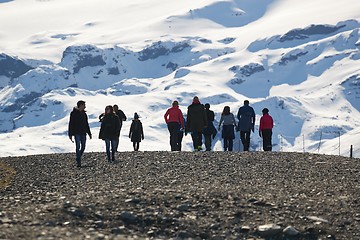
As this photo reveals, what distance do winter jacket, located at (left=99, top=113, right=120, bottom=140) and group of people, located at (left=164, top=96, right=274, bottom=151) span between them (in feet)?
16.2

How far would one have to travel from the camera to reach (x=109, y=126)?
103ft

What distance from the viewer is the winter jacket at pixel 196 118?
117ft

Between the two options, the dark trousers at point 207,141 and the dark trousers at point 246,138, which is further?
the dark trousers at point 246,138

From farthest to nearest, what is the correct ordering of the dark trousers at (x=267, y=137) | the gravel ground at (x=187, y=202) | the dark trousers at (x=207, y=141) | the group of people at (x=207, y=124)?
the dark trousers at (x=207, y=141) → the dark trousers at (x=267, y=137) → the group of people at (x=207, y=124) → the gravel ground at (x=187, y=202)

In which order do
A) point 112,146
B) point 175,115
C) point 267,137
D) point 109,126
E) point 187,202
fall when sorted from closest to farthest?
1. point 187,202
2. point 109,126
3. point 112,146
4. point 175,115
5. point 267,137

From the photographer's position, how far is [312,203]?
19.1 m

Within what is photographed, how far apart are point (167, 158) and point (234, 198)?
39.5 ft

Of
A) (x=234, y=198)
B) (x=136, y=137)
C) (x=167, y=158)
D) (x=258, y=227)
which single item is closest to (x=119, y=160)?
(x=167, y=158)

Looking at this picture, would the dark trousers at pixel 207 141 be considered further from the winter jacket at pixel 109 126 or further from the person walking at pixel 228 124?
the winter jacket at pixel 109 126

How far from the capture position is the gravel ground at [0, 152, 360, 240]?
16.6 meters

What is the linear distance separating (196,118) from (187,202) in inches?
680

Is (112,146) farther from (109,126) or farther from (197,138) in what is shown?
(197,138)

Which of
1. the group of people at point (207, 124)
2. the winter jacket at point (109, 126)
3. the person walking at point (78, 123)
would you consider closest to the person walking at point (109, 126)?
the winter jacket at point (109, 126)

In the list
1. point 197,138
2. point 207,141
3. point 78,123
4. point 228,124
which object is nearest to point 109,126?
point 78,123
